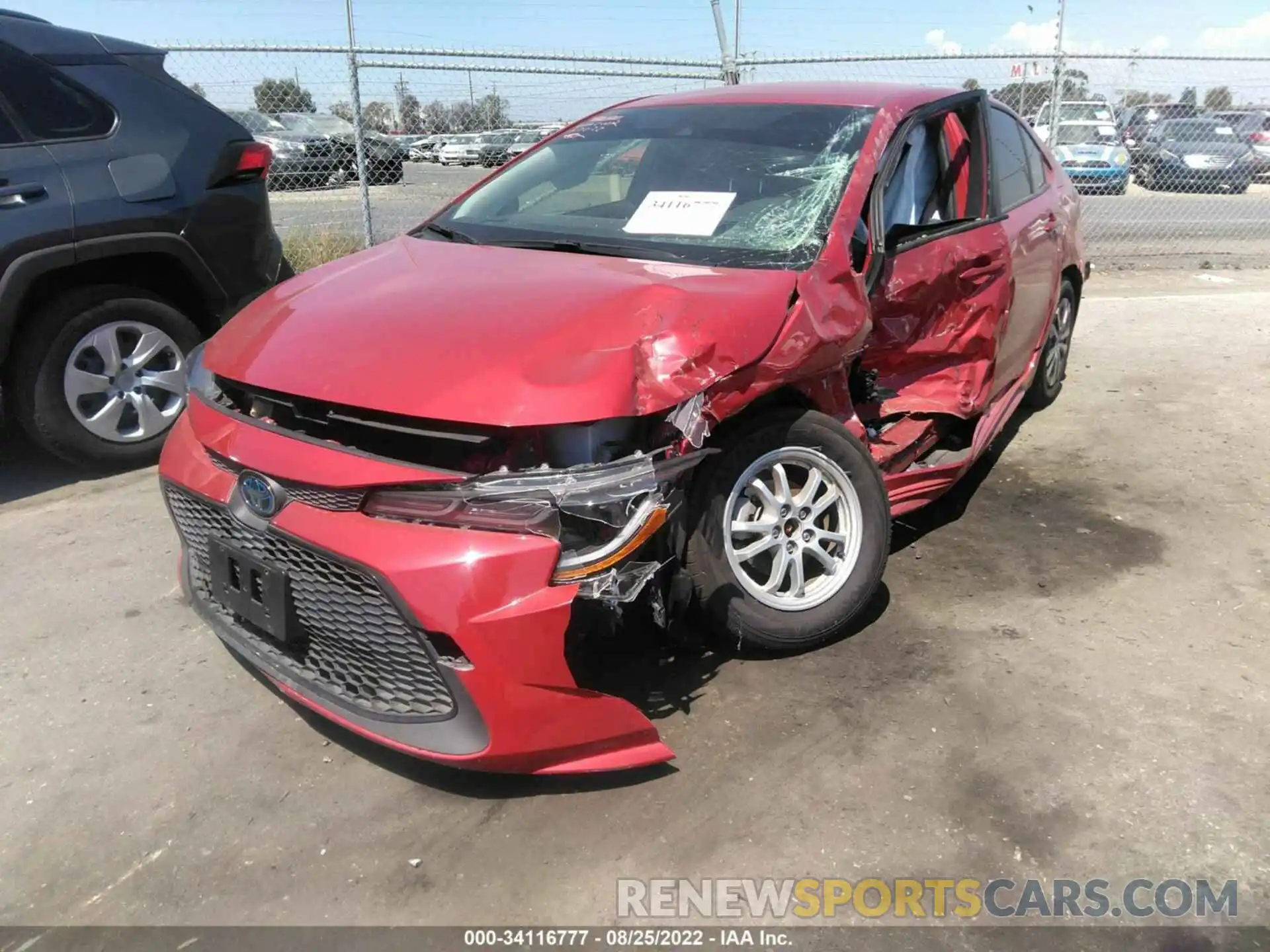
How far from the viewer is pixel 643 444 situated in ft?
7.94

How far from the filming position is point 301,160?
369 inches

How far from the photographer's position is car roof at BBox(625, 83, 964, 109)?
3.70 meters

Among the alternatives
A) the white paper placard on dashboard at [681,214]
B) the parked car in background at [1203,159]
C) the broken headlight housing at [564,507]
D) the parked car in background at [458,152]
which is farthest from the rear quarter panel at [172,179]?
the parked car in background at [1203,159]

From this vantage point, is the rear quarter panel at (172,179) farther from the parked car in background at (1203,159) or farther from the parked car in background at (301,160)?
the parked car in background at (1203,159)

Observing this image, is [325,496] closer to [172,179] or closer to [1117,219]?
[172,179]

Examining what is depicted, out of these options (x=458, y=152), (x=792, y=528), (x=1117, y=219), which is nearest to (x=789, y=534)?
(x=792, y=528)

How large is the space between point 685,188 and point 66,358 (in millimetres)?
2835

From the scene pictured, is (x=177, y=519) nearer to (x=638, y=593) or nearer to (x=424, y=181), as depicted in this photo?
(x=638, y=593)

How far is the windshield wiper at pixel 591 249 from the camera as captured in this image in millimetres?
3111

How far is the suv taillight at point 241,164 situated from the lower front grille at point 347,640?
2728 millimetres

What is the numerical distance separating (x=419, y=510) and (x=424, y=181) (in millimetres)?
9262

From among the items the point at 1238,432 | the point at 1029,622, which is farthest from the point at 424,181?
the point at 1029,622

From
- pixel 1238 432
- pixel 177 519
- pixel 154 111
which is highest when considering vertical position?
pixel 154 111

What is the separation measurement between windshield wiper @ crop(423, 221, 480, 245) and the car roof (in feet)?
3.47
